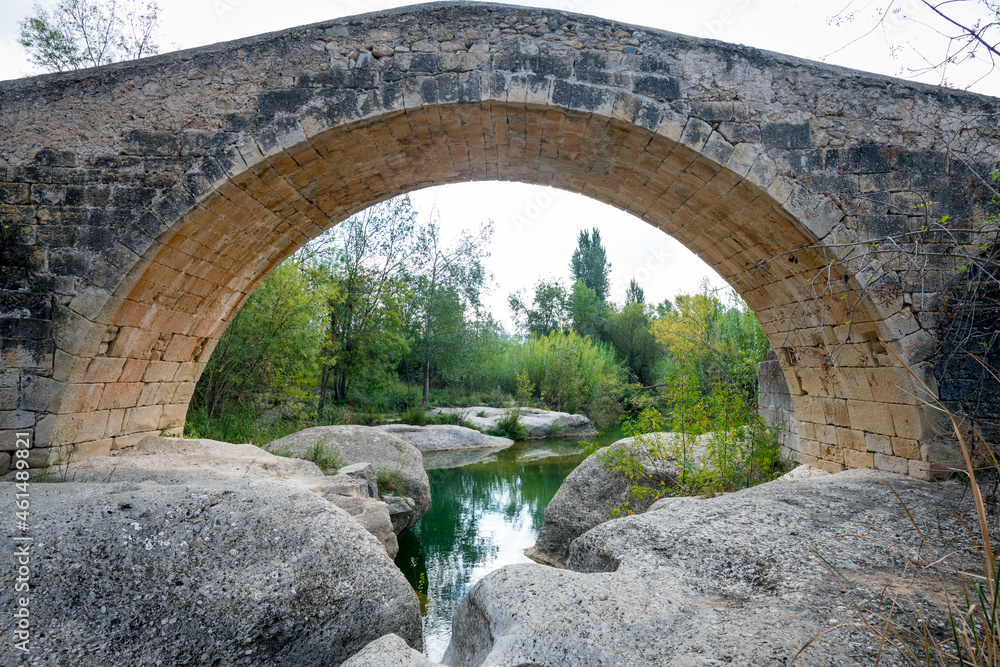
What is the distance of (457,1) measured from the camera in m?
4.50

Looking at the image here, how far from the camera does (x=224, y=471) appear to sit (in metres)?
4.33

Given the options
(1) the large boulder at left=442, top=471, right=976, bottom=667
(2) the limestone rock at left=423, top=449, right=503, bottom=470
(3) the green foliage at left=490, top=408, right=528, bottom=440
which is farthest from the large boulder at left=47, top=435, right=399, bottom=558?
(3) the green foliage at left=490, top=408, right=528, bottom=440

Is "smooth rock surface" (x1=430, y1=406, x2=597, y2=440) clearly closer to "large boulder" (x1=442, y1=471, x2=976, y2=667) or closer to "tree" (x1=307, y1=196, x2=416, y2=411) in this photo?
"tree" (x1=307, y1=196, x2=416, y2=411)

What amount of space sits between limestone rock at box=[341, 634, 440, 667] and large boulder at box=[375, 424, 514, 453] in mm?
9709

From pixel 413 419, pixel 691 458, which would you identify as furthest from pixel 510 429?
pixel 691 458

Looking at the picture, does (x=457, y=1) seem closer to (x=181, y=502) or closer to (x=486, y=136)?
(x=486, y=136)

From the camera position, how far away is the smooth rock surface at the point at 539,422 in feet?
47.5

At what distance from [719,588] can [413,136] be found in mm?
3952

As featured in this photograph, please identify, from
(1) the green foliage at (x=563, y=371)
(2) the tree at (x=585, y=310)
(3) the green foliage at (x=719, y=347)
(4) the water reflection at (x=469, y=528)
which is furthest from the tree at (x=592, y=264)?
(4) the water reflection at (x=469, y=528)

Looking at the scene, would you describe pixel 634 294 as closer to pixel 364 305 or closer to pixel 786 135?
pixel 364 305

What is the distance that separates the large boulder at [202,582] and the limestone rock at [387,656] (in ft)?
1.92

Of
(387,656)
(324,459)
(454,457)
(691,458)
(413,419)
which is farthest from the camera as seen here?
(413,419)

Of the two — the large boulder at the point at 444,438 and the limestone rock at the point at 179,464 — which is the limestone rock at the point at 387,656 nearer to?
the limestone rock at the point at 179,464

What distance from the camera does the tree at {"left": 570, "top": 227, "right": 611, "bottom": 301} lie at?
3072 cm
